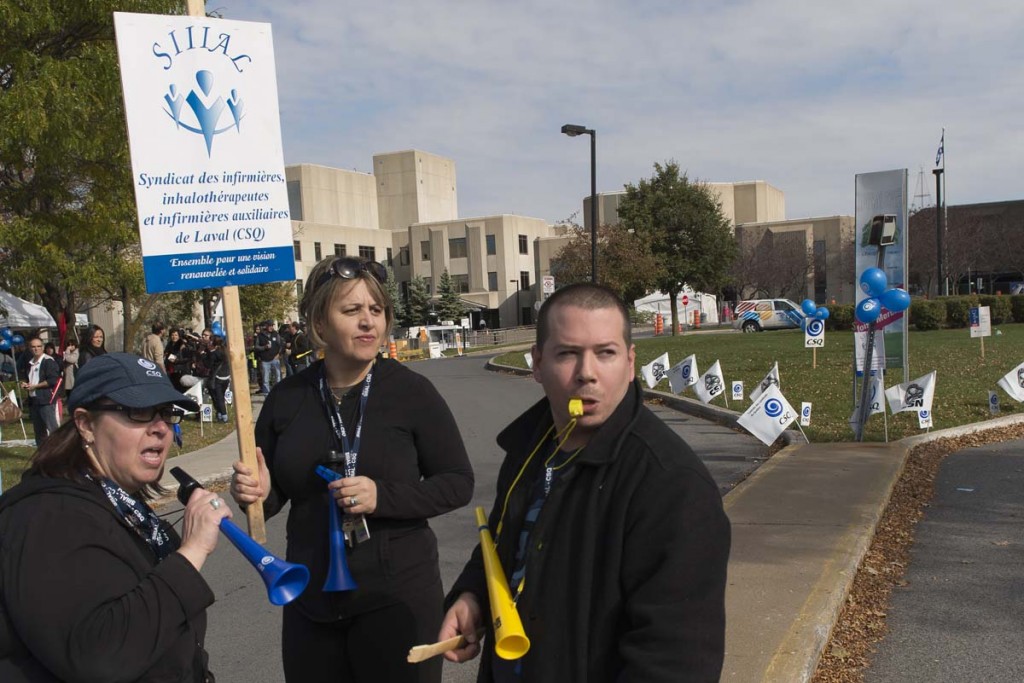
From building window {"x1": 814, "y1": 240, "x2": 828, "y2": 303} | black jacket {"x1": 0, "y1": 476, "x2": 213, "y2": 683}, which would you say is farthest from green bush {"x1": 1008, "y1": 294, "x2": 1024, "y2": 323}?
building window {"x1": 814, "y1": 240, "x2": 828, "y2": 303}

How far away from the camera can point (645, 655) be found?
1.75 metres

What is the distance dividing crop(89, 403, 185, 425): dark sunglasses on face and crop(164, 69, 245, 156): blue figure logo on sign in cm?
106

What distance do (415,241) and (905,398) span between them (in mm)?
72289

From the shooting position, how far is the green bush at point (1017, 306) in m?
34.0

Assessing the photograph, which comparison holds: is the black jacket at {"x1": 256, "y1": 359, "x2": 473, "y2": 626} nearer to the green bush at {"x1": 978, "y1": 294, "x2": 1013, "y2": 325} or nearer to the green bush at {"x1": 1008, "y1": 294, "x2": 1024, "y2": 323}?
the green bush at {"x1": 978, "y1": 294, "x2": 1013, "y2": 325}

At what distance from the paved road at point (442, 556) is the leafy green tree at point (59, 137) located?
6204 millimetres

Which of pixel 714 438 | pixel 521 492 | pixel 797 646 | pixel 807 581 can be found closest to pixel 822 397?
pixel 714 438

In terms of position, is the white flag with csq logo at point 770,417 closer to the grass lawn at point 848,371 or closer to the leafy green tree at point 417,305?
the grass lawn at point 848,371

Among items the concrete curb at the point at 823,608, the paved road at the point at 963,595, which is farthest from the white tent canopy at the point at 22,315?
the paved road at the point at 963,595

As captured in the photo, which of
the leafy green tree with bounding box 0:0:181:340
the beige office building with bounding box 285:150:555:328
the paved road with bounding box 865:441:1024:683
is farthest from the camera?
the beige office building with bounding box 285:150:555:328

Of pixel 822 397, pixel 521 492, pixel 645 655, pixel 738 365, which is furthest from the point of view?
pixel 738 365

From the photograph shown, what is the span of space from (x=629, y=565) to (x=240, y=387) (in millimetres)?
1621

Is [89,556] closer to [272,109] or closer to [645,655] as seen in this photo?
[645,655]

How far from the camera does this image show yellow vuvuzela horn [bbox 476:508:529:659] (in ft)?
6.17
